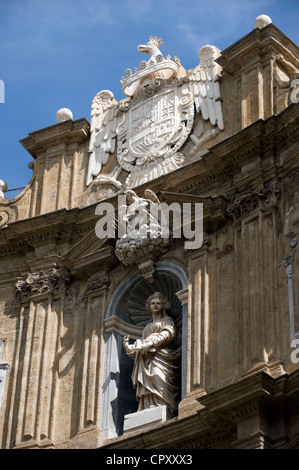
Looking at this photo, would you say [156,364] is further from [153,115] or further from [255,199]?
[153,115]

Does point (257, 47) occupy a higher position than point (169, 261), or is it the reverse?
point (257, 47)

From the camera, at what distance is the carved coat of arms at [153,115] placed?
893 inches

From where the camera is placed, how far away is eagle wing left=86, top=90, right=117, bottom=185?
2377 centimetres

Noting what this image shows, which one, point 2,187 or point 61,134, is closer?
point 61,134

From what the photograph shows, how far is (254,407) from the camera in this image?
60.0ft

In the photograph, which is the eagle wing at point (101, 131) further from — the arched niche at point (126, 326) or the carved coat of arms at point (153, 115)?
the arched niche at point (126, 326)

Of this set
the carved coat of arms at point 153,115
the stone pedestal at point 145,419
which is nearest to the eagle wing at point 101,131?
the carved coat of arms at point 153,115

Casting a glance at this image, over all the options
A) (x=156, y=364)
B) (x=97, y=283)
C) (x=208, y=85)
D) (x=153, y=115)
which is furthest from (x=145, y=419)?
(x=208, y=85)

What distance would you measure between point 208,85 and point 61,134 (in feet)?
9.69

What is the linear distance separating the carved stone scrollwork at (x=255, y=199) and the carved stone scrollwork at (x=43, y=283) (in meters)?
3.18

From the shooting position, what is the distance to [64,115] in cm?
2459

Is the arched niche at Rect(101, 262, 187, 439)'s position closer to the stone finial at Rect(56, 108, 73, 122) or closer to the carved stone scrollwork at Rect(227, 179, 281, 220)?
the carved stone scrollwork at Rect(227, 179, 281, 220)

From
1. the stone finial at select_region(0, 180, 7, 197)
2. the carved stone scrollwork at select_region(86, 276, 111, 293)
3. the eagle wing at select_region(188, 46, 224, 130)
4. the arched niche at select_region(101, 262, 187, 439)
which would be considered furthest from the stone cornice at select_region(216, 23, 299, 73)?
the stone finial at select_region(0, 180, 7, 197)

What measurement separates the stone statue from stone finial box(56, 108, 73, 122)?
189 inches
